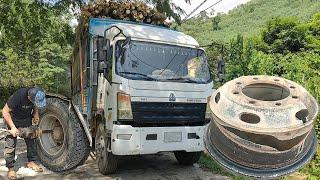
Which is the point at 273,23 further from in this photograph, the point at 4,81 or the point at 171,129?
the point at 171,129

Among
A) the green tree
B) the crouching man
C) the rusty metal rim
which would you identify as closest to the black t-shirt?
the crouching man

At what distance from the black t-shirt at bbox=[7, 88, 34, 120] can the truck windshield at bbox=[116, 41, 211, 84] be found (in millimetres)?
1640

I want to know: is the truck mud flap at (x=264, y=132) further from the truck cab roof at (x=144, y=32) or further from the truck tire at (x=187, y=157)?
the truck tire at (x=187, y=157)

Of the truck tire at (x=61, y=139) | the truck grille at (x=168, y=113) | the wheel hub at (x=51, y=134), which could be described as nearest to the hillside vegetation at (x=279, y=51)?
the truck grille at (x=168, y=113)

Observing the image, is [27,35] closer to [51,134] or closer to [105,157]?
[51,134]

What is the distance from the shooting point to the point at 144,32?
7539mm

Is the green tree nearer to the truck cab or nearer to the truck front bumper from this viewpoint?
the truck cab

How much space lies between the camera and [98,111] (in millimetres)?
7602

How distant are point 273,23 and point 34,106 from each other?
101 ft

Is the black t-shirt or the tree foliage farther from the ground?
the tree foliage

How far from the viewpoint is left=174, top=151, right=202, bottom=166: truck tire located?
8055 mm

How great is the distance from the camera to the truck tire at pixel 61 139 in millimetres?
6879

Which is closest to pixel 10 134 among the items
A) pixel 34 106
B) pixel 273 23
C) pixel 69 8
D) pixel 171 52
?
pixel 34 106

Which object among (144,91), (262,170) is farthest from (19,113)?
(262,170)
